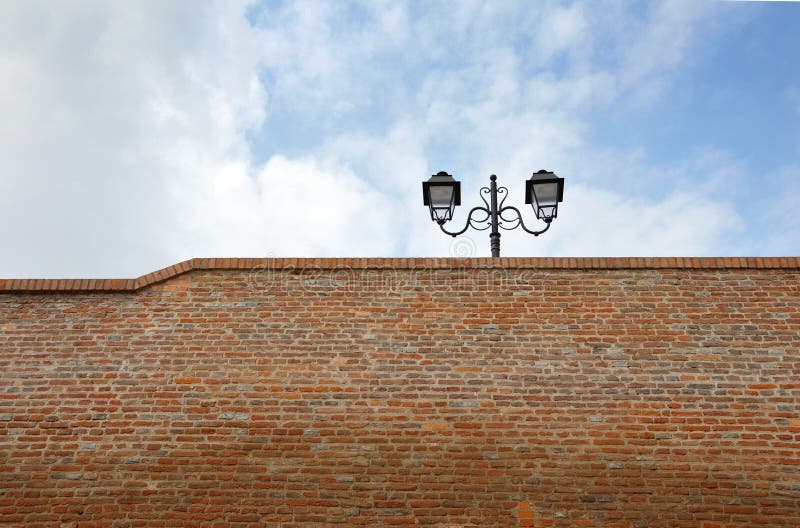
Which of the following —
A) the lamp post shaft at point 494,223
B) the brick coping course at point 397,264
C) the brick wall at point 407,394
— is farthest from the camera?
the lamp post shaft at point 494,223

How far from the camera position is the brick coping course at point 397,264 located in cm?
645

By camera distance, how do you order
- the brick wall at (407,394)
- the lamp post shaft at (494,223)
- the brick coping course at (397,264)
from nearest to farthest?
the brick wall at (407,394), the brick coping course at (397,264), the lamp post shaft at (494,223)

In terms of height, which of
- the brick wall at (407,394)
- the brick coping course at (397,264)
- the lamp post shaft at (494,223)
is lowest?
the brick wall at (407,394)

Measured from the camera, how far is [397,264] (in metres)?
6.59

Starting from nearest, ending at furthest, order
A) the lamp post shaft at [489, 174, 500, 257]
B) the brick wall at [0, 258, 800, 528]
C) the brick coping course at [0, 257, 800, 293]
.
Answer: the brick wall at [0, 258, 800, 528]
the brick coping course at [0, 257, 800, 293]
the lamp post shaft at [489, 174, 500, 257]

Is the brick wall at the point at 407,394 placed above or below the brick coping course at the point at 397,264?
below

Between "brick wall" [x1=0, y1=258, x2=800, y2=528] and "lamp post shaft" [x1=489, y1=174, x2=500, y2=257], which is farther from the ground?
"lamp post shaft" [x1=489, y1=174, x2=500, y2=257]

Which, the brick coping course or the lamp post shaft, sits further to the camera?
the lamp post shaft

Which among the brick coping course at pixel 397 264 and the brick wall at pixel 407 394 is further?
the brick coping course at pixel 397 264

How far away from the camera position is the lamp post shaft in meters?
6.86

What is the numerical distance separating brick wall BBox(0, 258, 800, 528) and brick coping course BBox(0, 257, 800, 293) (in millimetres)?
23

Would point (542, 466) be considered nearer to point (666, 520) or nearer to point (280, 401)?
point (666, 520)

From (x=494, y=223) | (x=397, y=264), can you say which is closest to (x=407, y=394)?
(x=397, y=264)

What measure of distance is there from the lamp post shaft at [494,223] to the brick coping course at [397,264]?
0.31m
